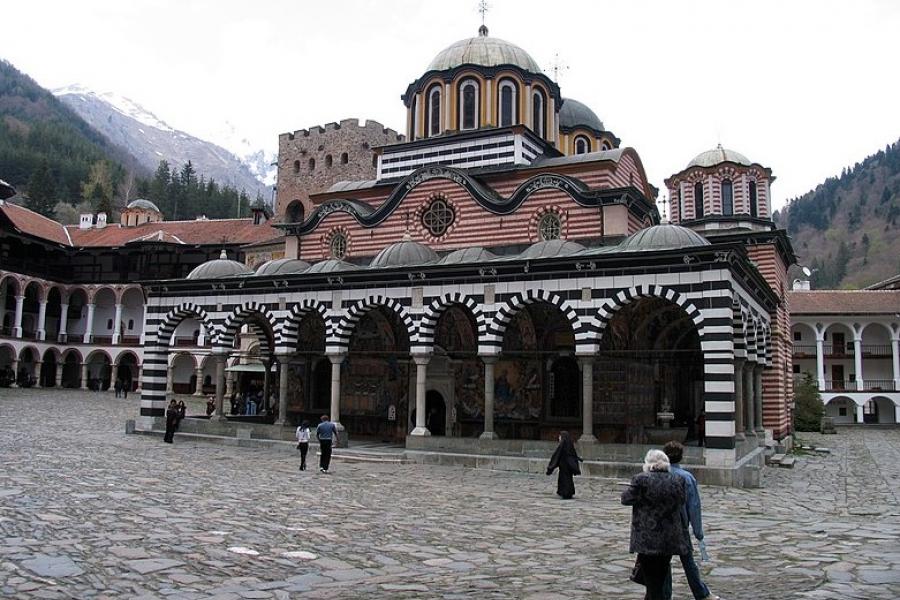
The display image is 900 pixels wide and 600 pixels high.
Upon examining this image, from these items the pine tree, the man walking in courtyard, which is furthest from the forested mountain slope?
the man walking in courtyard

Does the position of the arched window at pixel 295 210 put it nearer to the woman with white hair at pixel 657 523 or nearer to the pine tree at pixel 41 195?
the pine tree at pixel 41 195

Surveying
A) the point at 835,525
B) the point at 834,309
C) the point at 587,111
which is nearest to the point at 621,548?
the point at 835,525

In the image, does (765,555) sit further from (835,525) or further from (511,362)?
(511,362)

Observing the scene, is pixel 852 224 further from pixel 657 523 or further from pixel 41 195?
pixel 657 523

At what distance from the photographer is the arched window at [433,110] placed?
84.1 feet

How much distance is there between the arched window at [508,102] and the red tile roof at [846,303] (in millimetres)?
29136

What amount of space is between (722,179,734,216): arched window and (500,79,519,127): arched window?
30.7ft

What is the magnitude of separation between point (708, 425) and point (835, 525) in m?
5.36

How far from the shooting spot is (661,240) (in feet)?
55.8

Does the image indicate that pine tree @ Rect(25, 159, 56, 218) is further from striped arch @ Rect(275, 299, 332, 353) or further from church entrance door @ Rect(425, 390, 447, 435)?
church entrance door @ Rect(425, 390, 447, 435)

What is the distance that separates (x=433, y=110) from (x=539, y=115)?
346cm

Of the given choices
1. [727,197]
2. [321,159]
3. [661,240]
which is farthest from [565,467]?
[321,159]

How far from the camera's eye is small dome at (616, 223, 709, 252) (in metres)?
16.9

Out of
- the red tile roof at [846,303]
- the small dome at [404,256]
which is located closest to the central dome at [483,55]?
the small dome at [404,256]
